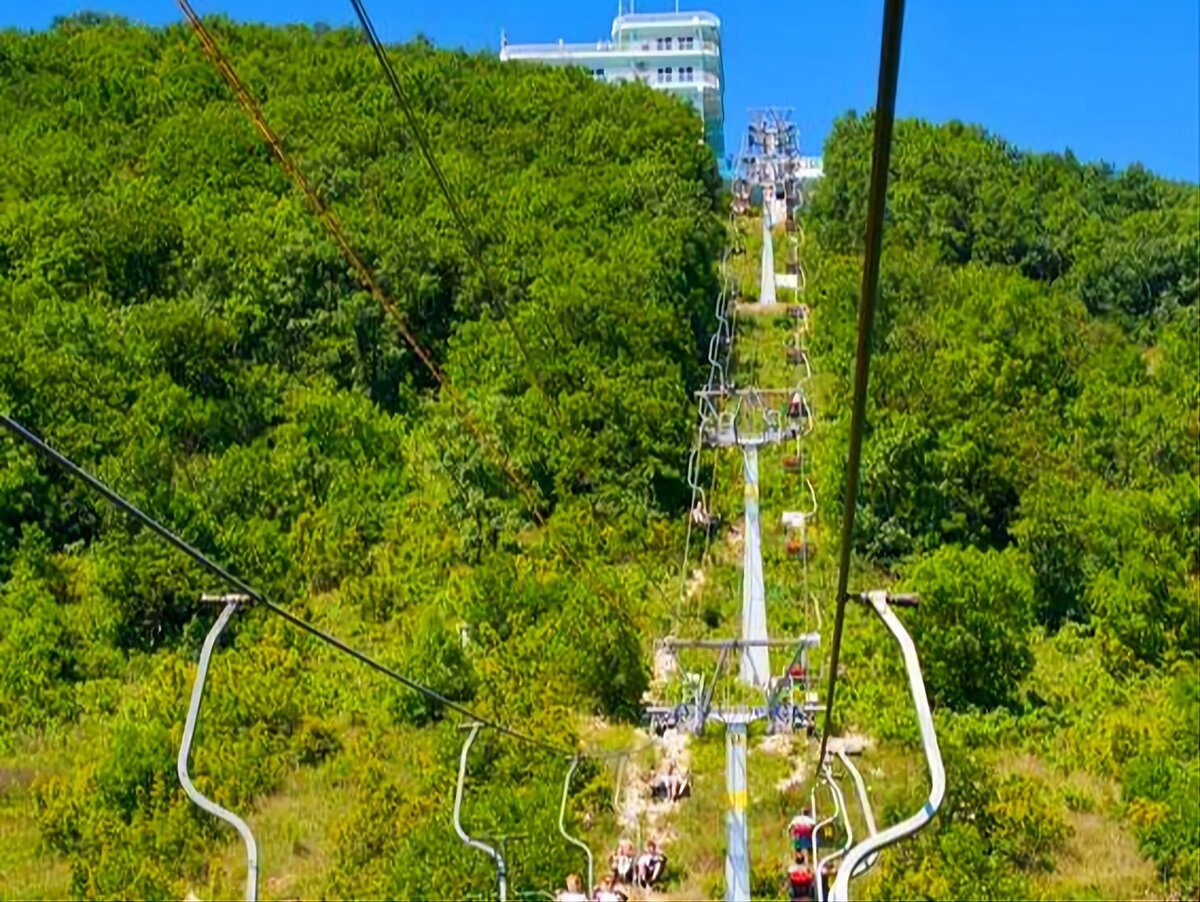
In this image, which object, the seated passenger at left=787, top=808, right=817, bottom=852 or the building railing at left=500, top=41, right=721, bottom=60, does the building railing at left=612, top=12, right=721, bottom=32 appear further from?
the seated passenger at left=787, top=808, right=817, bottom=852

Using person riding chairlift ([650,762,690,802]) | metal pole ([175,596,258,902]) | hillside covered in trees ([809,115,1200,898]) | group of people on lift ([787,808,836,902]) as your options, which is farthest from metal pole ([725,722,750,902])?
metal pole ([175,596,258,902])

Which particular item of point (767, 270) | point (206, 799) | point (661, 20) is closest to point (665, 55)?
point (661, 20)

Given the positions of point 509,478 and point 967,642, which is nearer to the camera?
point 967,642

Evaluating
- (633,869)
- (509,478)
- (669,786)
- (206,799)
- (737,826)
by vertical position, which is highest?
(509,478)

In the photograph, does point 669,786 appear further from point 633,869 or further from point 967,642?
point 967,642

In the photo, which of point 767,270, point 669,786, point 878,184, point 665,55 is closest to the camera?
point 878,184

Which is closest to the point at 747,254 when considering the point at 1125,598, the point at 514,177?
the point at 514,177

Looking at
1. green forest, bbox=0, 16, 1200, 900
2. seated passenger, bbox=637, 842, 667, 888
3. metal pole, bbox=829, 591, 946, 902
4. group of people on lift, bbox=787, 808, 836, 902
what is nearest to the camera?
metal pole, bbox=829, 591, 946, 902
